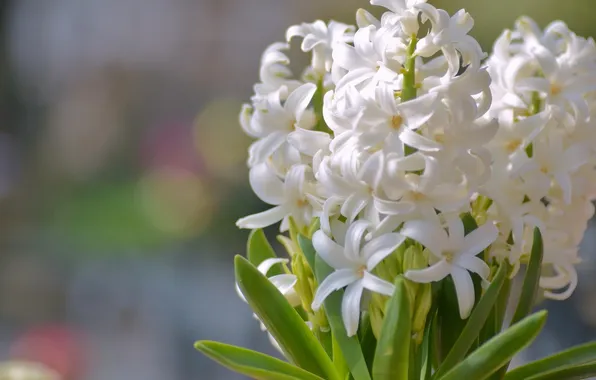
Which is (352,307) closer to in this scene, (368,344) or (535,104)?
(368,344)

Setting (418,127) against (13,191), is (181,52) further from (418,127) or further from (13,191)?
(418,127)

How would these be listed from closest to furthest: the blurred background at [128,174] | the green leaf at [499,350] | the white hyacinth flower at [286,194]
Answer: the green leaf at [499,350] → the white hyacinth flower at [286,194] → the blurred background at [128,174]

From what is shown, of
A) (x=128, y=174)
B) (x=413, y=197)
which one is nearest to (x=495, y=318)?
(x=413, y=197)

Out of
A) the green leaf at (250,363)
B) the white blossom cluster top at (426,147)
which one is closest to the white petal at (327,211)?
the white blossom cluster top at (426,147)

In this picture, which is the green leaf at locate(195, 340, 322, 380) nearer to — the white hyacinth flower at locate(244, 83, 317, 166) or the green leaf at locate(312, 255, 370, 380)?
the green leaf at locate(312, 255, 370, 380)

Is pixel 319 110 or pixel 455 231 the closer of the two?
pixel 455 231

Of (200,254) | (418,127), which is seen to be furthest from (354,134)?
(200,254)

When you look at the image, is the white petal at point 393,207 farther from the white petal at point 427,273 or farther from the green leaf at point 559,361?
the green leaf at point 559,361
